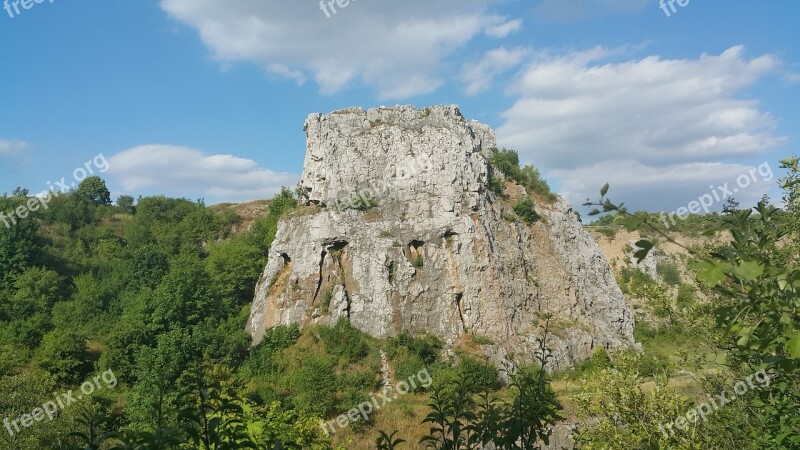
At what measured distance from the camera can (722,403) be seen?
213 inches

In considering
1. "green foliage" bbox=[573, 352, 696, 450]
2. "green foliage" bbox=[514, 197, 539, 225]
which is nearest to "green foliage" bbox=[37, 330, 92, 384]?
"green foliage" bbox=[514, 197, 539, 225]

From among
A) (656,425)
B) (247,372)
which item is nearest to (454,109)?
(247,372)

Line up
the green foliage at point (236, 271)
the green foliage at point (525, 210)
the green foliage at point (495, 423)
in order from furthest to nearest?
the green foliage at point (236, 271) → the green foliage at point (525, 210) → the green foliage at point (495, 423)

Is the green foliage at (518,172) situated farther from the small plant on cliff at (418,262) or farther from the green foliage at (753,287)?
the green foliage at (753,287)

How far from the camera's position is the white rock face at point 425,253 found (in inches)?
1117

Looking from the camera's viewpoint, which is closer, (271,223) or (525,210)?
(525,210)

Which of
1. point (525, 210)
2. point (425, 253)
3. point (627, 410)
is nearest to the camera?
point (627, 410)

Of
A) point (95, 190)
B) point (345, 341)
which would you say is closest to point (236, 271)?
point (345, 341)

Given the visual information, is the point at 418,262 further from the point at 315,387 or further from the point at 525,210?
the point at 315,387

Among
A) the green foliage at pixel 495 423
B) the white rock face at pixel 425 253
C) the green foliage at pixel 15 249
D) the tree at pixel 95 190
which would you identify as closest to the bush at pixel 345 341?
the white rock face at pixel 425 253

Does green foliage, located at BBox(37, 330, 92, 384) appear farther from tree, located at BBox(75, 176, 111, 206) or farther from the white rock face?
tree, located at BBox(75, 176, 111, 206)

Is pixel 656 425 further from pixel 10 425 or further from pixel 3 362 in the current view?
pixel 3 362

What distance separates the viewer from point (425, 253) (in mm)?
29406

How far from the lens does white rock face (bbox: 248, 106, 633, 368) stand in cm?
2838
